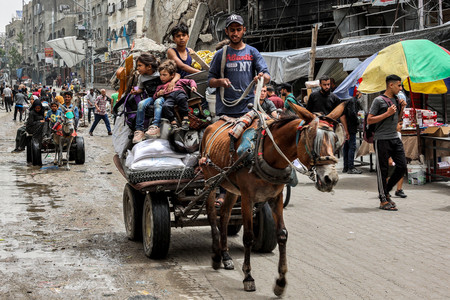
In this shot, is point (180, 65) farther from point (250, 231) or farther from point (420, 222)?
point (420, 222)

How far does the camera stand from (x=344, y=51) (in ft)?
53.4

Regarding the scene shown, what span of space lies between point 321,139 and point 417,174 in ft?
27.7

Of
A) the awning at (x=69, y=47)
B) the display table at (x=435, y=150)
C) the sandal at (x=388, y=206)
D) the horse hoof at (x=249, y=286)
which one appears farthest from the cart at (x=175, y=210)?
the awning at (x=69, y=47)

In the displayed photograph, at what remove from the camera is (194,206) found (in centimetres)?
685

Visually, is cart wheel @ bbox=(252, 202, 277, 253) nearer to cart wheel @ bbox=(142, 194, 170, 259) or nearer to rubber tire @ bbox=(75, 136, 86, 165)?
cart wheel @ bbox=(142, 194, 170, 259)

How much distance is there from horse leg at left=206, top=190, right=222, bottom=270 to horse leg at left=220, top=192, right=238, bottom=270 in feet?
0.25

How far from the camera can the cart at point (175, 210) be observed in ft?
21.2

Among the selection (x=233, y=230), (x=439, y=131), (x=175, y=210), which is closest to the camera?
(x=175, y=210)

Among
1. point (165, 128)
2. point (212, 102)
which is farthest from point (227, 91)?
point (165, 128)

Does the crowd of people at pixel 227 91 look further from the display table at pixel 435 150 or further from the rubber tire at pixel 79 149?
the rubber tire at pixel 79 149

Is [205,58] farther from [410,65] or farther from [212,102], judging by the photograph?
[410,65]

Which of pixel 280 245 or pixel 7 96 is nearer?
pixel 280 245

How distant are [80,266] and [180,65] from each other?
9.09 feet

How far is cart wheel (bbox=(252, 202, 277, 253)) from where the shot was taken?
22.4ft
